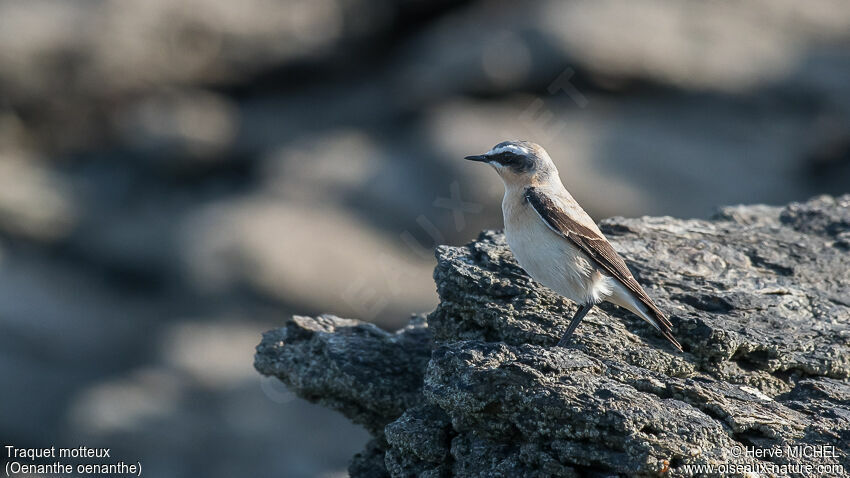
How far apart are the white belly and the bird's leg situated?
6 cm

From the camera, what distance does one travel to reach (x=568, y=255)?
23.1 ft

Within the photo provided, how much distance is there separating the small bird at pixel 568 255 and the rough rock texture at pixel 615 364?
12.0 inches

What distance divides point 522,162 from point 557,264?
1.17 m

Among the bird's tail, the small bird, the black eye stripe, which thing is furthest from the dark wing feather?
the black eye stripe

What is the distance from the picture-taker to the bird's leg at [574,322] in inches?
264

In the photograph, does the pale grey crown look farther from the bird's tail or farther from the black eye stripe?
the bird's tail

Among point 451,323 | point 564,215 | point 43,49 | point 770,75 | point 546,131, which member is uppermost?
point 43,49

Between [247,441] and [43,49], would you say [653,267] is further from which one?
[43,49]

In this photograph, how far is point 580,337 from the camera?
22.4 feet

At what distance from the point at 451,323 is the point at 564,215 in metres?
1.40

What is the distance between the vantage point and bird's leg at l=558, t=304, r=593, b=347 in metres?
6.69

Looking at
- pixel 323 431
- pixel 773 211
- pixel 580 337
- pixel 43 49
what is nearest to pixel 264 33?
pixel 43 49

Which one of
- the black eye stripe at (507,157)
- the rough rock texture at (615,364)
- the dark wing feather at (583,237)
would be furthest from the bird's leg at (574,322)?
the black eye stripe at (507,157)

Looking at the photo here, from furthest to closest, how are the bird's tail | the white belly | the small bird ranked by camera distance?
the white belly, the small bird, the bird's tail
